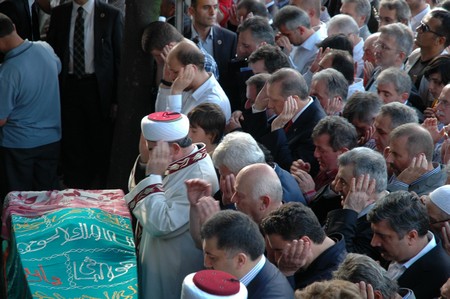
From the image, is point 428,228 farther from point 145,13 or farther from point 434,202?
point 145,13

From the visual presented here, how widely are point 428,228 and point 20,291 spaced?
235 cm

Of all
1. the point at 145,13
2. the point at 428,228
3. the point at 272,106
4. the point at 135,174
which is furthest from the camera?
the point at 145,13

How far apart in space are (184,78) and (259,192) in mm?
2373

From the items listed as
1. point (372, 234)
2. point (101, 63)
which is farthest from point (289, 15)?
point (372, 234)

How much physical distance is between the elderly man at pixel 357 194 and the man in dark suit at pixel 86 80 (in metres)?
3.89

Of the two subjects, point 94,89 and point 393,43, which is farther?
point 94,89

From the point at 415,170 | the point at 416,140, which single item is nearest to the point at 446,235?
the point at 415,170

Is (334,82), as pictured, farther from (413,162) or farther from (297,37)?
(297,37)

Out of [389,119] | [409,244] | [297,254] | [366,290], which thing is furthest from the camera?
[389,119]

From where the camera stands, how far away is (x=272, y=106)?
285 inches

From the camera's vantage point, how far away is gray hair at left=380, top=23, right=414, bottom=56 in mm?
→ 8406

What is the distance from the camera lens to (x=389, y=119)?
6.56 meters

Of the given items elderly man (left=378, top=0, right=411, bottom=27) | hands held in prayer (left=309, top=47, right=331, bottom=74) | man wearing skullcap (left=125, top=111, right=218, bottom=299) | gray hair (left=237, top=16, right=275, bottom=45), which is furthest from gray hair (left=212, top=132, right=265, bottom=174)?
elderly man (left=378, top=0, right=411, bottom=27)

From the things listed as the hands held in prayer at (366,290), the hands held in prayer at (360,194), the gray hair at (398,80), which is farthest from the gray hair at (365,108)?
the hands held in prayer at (366,290)
